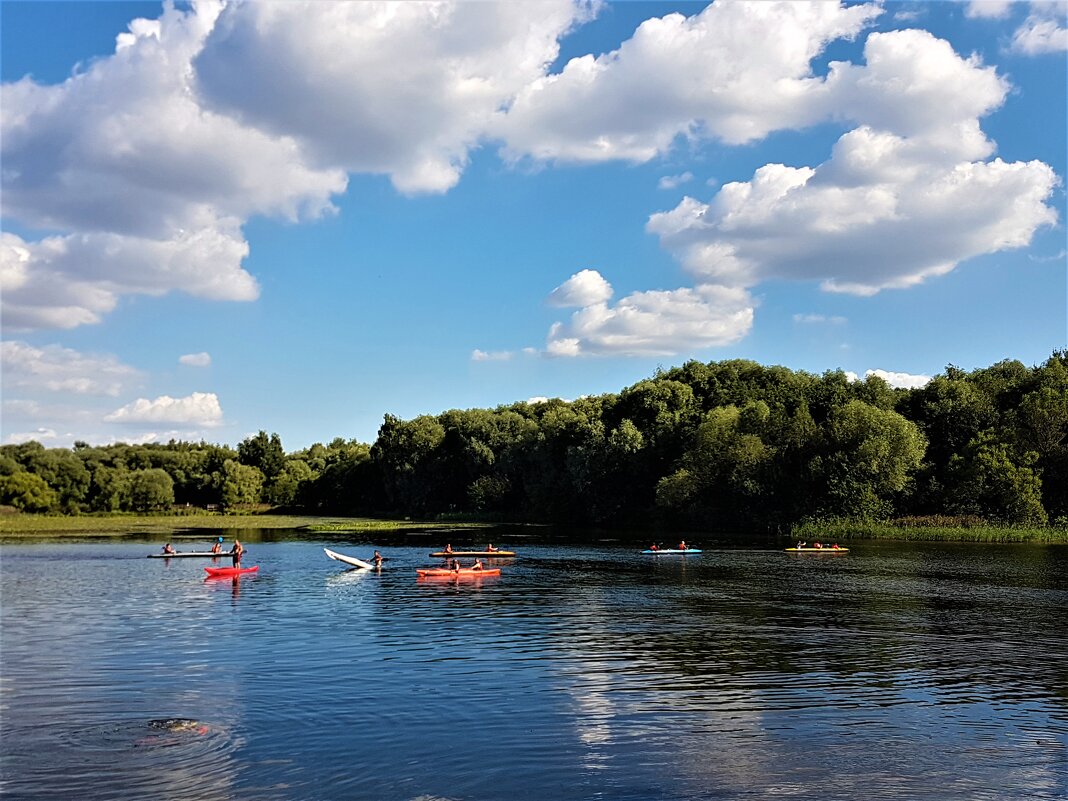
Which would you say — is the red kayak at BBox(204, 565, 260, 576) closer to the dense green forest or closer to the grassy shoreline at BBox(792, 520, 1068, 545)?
the grassy shoreline at BBox(792, 520, 1068, 545)

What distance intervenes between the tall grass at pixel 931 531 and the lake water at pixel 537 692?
3790cm

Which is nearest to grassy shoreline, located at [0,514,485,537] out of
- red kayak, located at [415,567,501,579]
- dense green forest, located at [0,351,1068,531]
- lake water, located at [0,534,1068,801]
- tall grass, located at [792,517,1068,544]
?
dense green forest, located at [0,351,1068,531]

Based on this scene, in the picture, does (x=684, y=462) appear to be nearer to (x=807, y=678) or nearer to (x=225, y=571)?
(x=225, y=571)

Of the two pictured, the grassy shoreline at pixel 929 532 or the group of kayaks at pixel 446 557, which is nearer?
the group of kayaks at pixel 446 557

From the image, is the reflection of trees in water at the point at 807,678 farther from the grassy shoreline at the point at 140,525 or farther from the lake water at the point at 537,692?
the grassy shoreline at the point at 140,525

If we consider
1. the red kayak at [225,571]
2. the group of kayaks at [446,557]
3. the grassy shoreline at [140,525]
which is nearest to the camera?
the red kayak at [225,571]

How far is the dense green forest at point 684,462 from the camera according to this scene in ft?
314

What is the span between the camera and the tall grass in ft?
276

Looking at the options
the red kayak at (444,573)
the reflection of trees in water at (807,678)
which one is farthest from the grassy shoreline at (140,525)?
the reflection of trees in water at (807,678)

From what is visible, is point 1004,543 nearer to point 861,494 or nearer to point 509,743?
point 861,494

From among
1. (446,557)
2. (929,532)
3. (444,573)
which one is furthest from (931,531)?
(444,573)

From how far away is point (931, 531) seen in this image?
89062 mm

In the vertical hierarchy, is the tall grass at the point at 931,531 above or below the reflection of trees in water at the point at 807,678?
above

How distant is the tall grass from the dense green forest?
2037 mm
